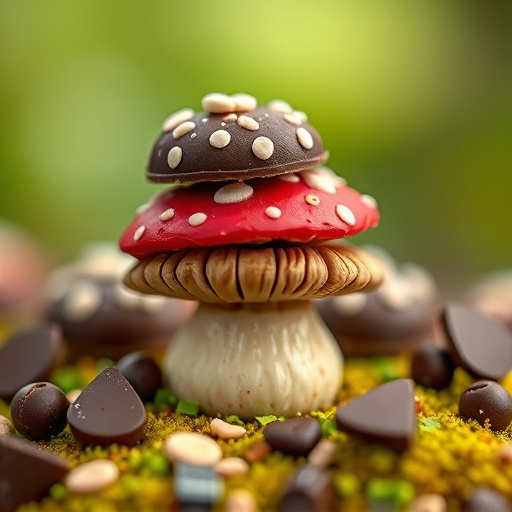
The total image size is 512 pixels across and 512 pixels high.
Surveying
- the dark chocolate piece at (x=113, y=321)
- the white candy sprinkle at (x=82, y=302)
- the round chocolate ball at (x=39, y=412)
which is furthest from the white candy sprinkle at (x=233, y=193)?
the white candy sprinkle at (x=82, y=302)

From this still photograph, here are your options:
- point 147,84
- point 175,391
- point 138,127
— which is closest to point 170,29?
point 147,84

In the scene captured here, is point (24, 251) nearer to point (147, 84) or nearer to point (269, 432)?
point (147, 84)

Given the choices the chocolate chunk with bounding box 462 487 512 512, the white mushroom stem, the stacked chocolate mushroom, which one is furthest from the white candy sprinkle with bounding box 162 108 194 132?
the chocolate chunk with bounding box 462 487 512 512

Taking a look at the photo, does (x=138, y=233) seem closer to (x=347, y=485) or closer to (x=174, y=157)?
(x=174, y=157)

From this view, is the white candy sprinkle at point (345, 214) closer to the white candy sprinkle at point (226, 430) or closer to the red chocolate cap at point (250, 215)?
the red chocolate cap at point (250, 215)

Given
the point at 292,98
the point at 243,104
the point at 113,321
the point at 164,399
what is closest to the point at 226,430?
the point at 164,399

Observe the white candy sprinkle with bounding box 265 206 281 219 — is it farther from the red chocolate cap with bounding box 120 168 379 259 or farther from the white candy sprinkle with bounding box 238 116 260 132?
the white candy sprinkle with bounding box 238 116 260 132
